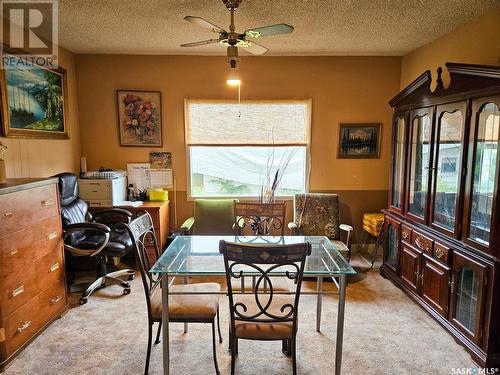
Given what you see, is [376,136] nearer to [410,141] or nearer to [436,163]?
[410,141]

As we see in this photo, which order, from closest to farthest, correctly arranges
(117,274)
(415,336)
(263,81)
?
(415,336), (117,274), (263,81)

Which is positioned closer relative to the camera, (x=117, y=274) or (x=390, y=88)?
(x=117, y=274)

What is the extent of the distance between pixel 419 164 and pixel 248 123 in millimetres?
2011

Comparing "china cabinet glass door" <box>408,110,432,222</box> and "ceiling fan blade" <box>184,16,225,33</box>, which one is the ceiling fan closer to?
"ceiling fan blade" <box>184,16,225,33</box>

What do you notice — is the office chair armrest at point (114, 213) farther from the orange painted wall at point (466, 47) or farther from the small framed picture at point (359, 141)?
the orange painted wall at point (466, 47)

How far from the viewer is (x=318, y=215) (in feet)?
12.6

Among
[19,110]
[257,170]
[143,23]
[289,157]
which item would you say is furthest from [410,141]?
[19,110]

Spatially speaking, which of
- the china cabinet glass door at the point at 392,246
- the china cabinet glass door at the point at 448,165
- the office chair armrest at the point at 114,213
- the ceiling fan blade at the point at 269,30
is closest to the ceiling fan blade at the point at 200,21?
the ceiling fan blade at the point at 269,30

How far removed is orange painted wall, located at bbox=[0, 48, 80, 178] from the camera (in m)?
2.83

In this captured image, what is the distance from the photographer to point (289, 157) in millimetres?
4160

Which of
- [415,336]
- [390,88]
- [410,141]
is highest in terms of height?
[390,88]

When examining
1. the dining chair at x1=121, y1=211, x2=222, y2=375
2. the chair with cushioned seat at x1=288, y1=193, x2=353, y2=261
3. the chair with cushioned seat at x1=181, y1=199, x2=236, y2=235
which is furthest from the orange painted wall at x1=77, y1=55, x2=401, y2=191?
the dining chair at x1=121, y1=211, x2=222, y2=375

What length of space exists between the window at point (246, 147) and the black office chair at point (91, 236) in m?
1.12

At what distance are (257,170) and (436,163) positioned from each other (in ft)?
6.95
